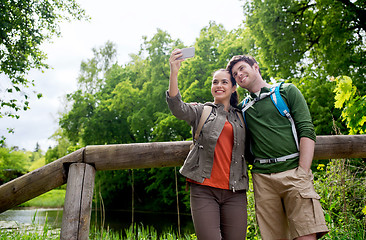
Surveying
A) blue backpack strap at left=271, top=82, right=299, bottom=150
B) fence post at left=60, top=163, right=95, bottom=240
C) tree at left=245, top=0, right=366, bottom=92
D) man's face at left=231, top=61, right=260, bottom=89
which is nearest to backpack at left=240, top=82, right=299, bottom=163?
blue backpack strap at left=271, top=82, right=299, bottom=150

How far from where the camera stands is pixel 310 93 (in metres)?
11.8

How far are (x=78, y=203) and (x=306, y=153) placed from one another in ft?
5.06

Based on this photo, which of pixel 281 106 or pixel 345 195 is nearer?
pixel 281 106

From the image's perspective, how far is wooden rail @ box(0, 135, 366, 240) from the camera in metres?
1.97

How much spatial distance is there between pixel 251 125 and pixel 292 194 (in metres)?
0.54

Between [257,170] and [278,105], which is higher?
[278,105]

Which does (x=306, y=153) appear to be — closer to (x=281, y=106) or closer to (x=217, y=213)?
(x=281, y=106)

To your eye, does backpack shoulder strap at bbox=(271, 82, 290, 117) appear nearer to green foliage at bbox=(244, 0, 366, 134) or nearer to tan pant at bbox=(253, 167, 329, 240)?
tan pant at bbox=(253, 167, 329, 240)

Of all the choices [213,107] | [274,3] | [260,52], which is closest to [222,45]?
[260,52]

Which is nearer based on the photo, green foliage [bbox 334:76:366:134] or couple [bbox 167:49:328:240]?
couple [bbox 167:49:328:240]

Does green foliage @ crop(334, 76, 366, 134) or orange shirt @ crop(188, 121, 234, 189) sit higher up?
green foliage @ crop(334, 76, 366, 134)

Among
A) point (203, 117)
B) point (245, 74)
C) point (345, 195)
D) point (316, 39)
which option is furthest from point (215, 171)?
point (316, 39)

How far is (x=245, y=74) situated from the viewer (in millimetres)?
2209

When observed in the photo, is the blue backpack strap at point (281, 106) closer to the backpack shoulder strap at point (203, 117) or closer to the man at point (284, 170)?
the man at point (284, 170)
